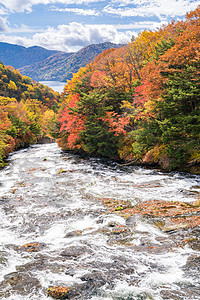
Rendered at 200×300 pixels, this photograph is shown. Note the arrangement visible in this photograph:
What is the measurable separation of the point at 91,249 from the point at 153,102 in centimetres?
1203

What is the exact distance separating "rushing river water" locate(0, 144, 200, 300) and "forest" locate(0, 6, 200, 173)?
355 cm

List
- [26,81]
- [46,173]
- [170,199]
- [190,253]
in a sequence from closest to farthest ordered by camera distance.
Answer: [190,253]
[170,199]
[46,173]
[26,81]

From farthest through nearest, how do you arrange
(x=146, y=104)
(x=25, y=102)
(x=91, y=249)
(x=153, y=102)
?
(x=25, y=102) → (x=146, y=104) → (x=153, y=102) → (x=91, y=249)

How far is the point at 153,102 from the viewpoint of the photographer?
15.0 metres

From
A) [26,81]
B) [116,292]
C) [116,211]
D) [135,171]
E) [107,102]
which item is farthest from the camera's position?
[26,81]

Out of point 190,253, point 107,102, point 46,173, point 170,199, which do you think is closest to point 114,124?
point 107,102

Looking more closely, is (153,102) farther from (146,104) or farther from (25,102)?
(25,102)

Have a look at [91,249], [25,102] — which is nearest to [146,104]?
[91,249]

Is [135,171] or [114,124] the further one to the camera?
[114,124]

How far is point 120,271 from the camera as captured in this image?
478 cm

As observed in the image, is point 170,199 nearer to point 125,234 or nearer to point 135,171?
point 125,234

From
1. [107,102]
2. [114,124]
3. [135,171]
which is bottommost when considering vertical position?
[135,171]

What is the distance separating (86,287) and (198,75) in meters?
12.4

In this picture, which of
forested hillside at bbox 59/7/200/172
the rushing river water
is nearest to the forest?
forested hillside at bbox 59/7/200/172
